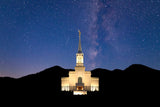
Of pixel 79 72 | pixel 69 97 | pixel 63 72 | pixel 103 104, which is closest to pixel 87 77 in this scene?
pixel 79 72

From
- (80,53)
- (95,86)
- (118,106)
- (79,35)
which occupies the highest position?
(79,35)

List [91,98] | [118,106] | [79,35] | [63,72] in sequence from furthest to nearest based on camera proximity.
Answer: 1. [63,72]
2. [79,35]
3. [91,98]
4. [118,106]

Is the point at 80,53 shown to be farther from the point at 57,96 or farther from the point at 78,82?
the point at 57,96

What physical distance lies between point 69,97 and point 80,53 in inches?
535

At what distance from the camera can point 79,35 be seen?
148 ft

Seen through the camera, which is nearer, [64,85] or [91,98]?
[91,98]

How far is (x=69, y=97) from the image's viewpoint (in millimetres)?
33875

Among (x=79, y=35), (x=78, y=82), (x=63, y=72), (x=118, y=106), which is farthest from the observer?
(x=63, y=72)

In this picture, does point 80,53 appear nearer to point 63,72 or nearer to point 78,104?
point 78,104

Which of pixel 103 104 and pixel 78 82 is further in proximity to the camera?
pixel 78 82

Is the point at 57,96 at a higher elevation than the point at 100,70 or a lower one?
lower

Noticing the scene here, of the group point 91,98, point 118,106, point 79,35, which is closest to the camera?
point 118,106

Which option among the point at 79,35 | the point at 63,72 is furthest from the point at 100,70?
the point at 79,35

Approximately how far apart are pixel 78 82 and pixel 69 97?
800 centimetres
